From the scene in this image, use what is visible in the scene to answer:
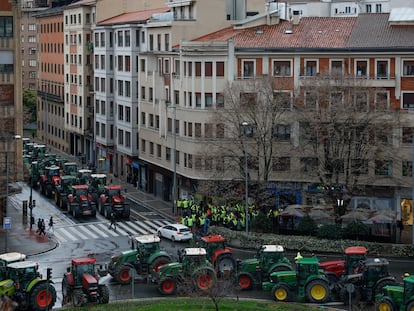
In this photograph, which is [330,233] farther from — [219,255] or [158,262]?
[158,262]

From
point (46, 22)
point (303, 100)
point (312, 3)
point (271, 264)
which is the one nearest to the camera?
point (271, 264)

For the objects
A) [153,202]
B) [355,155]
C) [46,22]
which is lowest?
[153,202]

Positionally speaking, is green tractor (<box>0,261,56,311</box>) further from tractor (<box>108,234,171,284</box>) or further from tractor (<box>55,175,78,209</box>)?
tractor (<box>55,175,78,209</box>)

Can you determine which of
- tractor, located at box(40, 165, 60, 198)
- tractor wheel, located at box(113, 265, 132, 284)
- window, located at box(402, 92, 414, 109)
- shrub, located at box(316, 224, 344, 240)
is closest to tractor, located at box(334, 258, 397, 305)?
tractor wheel, located at box(113, 265, 132, 284)

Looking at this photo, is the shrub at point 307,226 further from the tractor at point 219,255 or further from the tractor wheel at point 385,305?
the tractor wheel at point 385,305

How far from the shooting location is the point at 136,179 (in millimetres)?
90062

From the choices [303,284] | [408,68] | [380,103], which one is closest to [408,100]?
[408,68]

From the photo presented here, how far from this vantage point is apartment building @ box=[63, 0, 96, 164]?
109375 millimetres

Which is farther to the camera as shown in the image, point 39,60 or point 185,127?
point 39,60

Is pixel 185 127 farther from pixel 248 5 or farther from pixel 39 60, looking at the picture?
pixel 39 60

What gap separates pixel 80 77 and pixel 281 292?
7357 cm

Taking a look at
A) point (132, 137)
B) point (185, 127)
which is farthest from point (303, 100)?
point (132, 137)

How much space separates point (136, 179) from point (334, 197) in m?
33.9

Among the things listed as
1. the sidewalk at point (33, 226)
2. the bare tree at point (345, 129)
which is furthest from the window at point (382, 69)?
the sidewalk at point (33, 226)
